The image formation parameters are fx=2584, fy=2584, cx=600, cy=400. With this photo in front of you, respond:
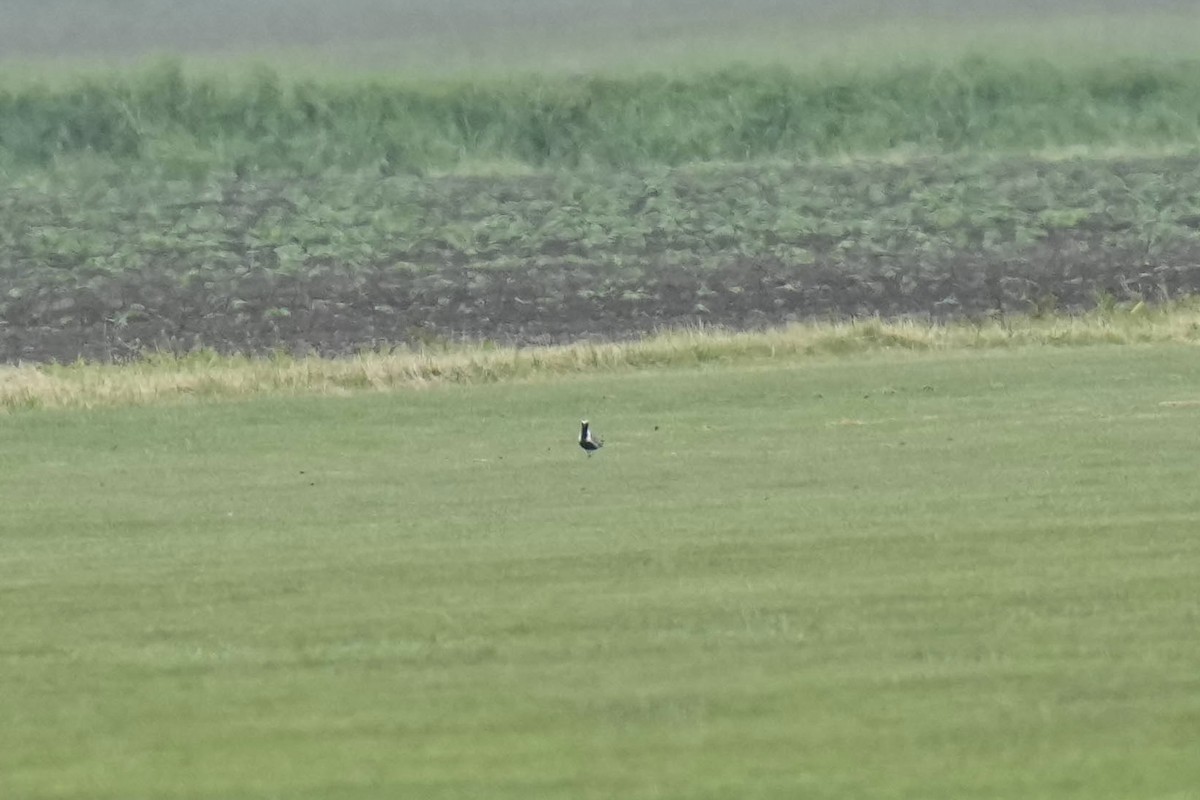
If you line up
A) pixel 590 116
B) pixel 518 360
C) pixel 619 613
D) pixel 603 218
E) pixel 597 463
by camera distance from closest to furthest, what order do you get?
pixel 619 613
pixel 597 463
pixel 518 360
pixel 603 218
pixel 590 116

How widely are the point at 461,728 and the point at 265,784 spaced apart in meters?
0.89

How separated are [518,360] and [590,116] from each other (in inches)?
1069

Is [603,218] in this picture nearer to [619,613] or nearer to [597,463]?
[597,463]

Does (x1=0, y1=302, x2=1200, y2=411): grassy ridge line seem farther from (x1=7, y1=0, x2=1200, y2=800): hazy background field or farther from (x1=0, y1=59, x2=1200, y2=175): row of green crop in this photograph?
(x1=0, y1=59, x2=1200, y2=175): row of green crop

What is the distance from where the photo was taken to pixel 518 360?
2742cm

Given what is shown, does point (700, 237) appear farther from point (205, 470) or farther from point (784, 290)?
point (205, 470)

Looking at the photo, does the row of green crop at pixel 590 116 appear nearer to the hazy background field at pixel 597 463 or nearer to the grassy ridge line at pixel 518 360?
the hazy background field at pixel 597 463

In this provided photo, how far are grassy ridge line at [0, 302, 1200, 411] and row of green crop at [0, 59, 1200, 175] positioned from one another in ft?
64.4

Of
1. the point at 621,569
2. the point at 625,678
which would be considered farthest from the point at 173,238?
the point at 625,678

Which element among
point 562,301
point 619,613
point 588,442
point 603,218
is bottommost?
point 562,301

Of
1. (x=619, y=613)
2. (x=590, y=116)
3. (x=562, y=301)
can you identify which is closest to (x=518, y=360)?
(x=562, y=301)

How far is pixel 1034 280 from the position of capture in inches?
1435

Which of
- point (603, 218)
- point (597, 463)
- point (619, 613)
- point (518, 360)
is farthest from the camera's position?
point (603, 218)

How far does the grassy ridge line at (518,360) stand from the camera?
24.7 meters
